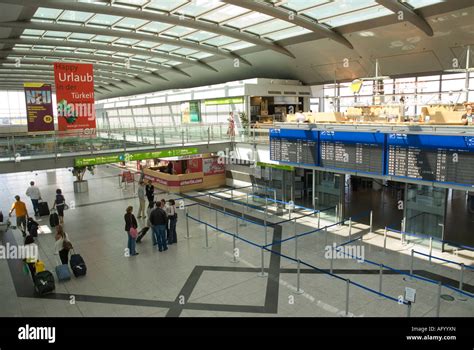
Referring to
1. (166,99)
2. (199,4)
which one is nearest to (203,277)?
(199,4)

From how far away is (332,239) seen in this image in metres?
11.7

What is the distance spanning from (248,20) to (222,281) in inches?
578

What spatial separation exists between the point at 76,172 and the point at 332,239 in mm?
14914

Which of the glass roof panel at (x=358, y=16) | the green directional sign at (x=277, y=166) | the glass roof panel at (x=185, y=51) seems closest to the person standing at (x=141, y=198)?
the green directional sign at (x=277, y=166)

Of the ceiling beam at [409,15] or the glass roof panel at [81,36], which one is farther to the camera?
the glass roof panel at [81,36]

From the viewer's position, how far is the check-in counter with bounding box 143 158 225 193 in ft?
65.6

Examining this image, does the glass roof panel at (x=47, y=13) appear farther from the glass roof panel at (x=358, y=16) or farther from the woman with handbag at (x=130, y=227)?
the woman with handbag at (x=130, y=227)

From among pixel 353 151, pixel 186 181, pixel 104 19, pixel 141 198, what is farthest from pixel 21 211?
pixel 104 19

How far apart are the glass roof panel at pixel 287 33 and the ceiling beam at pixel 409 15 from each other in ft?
18.9

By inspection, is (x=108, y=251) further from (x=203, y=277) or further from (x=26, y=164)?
(x=26, y=164)

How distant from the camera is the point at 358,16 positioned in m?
16.5

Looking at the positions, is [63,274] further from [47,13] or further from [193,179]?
[47,13]

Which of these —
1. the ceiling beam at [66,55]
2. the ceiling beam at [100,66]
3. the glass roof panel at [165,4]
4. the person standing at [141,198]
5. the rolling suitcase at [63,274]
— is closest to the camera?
the rolling suitcase at [63,274]

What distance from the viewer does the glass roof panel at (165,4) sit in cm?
1702
